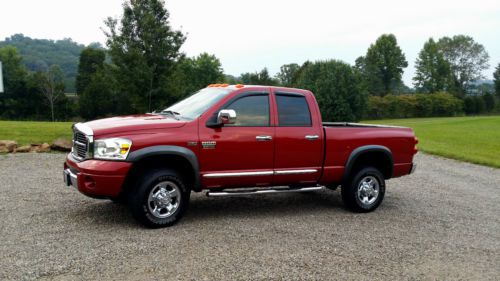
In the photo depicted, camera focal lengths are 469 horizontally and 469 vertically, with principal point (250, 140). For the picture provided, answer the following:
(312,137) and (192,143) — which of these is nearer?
(192,143)

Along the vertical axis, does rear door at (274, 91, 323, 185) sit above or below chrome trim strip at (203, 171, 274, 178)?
above

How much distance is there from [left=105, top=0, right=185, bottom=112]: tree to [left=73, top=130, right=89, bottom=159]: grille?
574 inches

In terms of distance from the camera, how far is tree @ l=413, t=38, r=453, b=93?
95.4m

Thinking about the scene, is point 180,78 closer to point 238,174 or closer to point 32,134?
point 32,134

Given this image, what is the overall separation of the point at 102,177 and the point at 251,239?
203cm

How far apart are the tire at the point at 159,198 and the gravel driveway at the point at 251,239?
165 mm

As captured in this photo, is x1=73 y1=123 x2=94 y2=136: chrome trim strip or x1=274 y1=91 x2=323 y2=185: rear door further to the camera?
x1=274 y1=91 x2=323 y2=185: rear door

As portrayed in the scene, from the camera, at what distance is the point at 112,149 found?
5.96 metres

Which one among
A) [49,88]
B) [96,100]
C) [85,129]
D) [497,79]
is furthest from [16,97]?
[497,79]

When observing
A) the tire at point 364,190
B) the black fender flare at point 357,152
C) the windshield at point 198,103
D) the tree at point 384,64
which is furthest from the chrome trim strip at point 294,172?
the tree at point 384,64

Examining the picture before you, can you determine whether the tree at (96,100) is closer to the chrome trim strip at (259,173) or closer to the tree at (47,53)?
the tree at (47,53)

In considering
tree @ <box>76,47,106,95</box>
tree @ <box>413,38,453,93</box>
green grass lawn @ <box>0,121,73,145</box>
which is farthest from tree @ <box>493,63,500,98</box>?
green grass lawn @ <box>0,121,73,145</box>

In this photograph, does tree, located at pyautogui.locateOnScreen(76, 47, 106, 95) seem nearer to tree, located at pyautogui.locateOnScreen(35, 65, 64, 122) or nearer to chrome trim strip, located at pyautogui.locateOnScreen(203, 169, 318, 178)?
tree, located at pyautogui.locateOnScreen(35, 65, 64, 122)

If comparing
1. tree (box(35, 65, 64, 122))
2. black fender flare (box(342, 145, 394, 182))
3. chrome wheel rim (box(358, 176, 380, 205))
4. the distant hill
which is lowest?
chrome wheel rim (box(358, 176, 380, 205))
